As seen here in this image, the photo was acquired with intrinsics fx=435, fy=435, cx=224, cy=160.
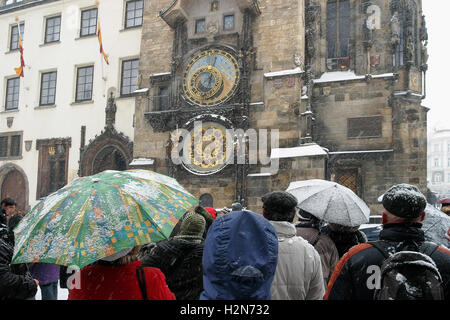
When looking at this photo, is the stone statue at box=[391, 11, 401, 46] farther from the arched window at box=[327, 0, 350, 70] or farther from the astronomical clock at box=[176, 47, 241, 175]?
the astronomical clock at box=[176, 47, 241, 175]

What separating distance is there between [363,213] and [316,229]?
0.46 meters

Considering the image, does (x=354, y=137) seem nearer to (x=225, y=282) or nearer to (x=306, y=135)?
(x=306, y=135)

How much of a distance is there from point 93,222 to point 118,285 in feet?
1.36

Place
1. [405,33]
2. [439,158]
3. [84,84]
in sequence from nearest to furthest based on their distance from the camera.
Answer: [405,33], [84,84], [439,158]

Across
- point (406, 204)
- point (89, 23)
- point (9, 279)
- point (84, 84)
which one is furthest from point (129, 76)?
point (406, 204)

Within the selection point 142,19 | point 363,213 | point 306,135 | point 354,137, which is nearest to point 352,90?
point 354,137

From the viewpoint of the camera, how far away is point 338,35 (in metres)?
16.8

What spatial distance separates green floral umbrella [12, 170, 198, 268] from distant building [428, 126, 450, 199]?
80.6m

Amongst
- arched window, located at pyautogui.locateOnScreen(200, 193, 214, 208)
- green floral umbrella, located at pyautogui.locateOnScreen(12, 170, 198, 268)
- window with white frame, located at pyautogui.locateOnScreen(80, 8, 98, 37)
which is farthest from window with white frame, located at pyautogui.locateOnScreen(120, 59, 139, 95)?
green floral umbrella, located at pyautogui.locateOnScreen(12, 170, 198, 268)

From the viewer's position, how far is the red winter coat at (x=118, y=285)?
2.35 meters

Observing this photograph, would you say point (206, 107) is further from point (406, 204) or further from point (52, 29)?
point (406, 204)

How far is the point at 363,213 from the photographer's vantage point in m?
4.04

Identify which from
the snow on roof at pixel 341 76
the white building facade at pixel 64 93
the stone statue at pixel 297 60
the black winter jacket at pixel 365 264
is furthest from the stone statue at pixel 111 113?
the black winter jacket at pixel 365 264

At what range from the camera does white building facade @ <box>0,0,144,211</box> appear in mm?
19922
